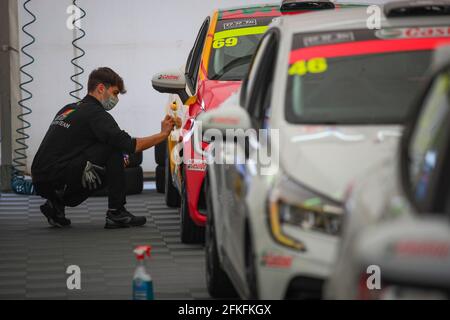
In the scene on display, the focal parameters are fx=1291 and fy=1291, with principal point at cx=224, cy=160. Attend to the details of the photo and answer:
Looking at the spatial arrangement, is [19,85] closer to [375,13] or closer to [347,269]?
[375,13]

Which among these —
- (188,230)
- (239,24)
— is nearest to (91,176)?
(188,230)

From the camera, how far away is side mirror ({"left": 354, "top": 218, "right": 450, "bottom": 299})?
3459 millimetres

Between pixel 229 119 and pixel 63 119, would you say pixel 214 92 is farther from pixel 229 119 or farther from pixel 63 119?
pixel 229 119

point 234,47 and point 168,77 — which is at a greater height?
point 234,47

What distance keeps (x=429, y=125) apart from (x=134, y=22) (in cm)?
1042

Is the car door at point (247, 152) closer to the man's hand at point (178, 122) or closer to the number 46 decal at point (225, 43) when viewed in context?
the number 46 decal at point (225, 43)

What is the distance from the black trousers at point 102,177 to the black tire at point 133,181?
2.68 m

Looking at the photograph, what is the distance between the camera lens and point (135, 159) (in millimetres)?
14211

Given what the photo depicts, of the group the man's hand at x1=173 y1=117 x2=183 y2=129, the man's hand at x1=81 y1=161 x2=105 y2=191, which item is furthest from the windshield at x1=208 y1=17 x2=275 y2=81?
the man's hand at x1=81 y1=161 x2=105 y2=191

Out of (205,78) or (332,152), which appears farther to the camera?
(205,78)

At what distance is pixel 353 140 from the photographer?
6328mm

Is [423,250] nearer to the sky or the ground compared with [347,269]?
nearer to the sky

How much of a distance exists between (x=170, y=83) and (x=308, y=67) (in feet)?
13.2
